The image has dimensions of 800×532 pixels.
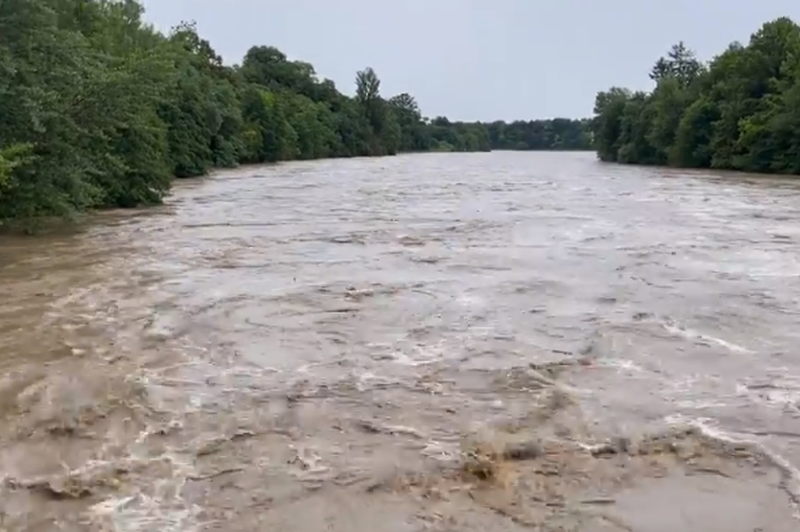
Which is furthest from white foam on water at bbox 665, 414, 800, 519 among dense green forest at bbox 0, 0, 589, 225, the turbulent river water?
dense green forest at bbox 0, 0, 589, 225

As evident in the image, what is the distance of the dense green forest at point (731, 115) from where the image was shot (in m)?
40.8

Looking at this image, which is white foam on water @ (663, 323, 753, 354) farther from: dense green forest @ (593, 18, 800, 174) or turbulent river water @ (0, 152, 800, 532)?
dense green forest @ (593, 18, 800, 174)

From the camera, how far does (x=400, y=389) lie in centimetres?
637

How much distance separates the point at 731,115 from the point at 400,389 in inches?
1748

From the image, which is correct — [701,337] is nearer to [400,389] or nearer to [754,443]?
[754,443]

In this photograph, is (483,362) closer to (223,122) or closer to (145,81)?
(145,81)

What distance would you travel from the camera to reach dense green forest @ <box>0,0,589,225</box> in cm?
1480

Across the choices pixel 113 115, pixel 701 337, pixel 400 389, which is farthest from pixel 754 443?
pixel 113 115

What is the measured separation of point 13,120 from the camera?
14875mm

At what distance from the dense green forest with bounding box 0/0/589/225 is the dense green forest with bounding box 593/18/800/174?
84.1 ft

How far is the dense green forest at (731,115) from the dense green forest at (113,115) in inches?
1009

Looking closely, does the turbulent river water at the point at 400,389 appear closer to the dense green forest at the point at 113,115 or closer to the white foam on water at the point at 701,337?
the white foam on water at the point at 701,337

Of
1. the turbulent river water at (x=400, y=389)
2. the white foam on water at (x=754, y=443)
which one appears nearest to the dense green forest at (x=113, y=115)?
the turbulent river water at (x=400, y=389)

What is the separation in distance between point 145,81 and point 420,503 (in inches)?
717
